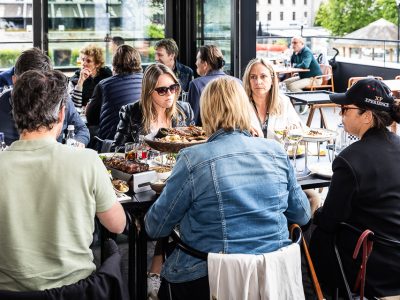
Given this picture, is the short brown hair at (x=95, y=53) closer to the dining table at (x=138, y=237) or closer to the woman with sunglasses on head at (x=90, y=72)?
the woman with sunglasses on head at (x=90, y=72)

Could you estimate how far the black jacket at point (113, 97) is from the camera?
5.41m

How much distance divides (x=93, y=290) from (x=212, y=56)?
408 centimetres

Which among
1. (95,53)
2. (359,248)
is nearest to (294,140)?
(359,248)

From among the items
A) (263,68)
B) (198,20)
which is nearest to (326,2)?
(198,20)

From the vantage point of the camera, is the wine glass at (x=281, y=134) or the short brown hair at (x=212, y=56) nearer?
the wine glass at (x=281, y=134)

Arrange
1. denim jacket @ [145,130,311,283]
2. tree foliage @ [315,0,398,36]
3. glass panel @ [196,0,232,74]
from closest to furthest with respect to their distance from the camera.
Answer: denim jacket @ [145,130,311,283] < glass panel @ [196,0,232,74] < tree foliage @ [315,0,398,36]

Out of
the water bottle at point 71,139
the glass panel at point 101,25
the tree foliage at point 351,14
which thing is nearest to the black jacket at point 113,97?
the water bottle at point 71,139

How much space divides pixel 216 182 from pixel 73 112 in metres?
2.21

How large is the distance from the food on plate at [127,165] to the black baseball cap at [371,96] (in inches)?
41.8

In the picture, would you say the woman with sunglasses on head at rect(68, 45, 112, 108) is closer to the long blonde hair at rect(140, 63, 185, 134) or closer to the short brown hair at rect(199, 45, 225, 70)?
the short brown hair at rect(199, 45, 225, 70)

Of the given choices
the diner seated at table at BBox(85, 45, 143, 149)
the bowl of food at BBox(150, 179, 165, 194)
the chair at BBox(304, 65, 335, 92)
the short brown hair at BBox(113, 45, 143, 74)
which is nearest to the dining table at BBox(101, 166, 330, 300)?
the bowl of food at BBox(150, 179, 165, 194)

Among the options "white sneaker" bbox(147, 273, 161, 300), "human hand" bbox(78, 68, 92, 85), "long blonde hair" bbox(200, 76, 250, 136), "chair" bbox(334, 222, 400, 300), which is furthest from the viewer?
"human hand" bbox(78, 68, 92, 85)

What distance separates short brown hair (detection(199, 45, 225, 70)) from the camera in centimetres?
608

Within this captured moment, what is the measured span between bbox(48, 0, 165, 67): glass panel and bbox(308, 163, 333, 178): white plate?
545 cm
